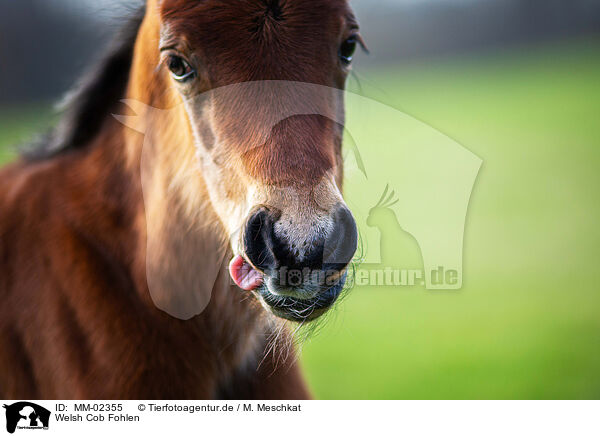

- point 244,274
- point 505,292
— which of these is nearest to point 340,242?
point 244,274

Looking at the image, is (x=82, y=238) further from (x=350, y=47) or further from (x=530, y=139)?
(x=530, y=139)

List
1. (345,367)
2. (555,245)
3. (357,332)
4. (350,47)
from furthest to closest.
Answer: (555,245) < (357,332) < (345,367) < (350,47)

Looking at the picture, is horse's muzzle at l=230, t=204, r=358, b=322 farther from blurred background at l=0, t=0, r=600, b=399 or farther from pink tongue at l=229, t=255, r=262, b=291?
blurred background at l=0, t=0, r=600, b=399

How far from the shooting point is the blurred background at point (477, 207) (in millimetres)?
2334

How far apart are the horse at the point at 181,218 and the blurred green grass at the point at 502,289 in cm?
29

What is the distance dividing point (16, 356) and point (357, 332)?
2263 mm

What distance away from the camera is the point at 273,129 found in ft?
3.29

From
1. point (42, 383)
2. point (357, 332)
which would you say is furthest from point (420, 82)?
point (42, 383)

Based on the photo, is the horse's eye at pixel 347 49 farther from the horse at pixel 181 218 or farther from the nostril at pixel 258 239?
the nostril at pixel 258 239


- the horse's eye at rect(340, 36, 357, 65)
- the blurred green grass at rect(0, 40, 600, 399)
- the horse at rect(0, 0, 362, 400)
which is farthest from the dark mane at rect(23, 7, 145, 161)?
the horse's eye at rect(340, 36, 357, 65)

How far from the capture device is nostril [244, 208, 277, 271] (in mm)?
918

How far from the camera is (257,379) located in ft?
4.45
